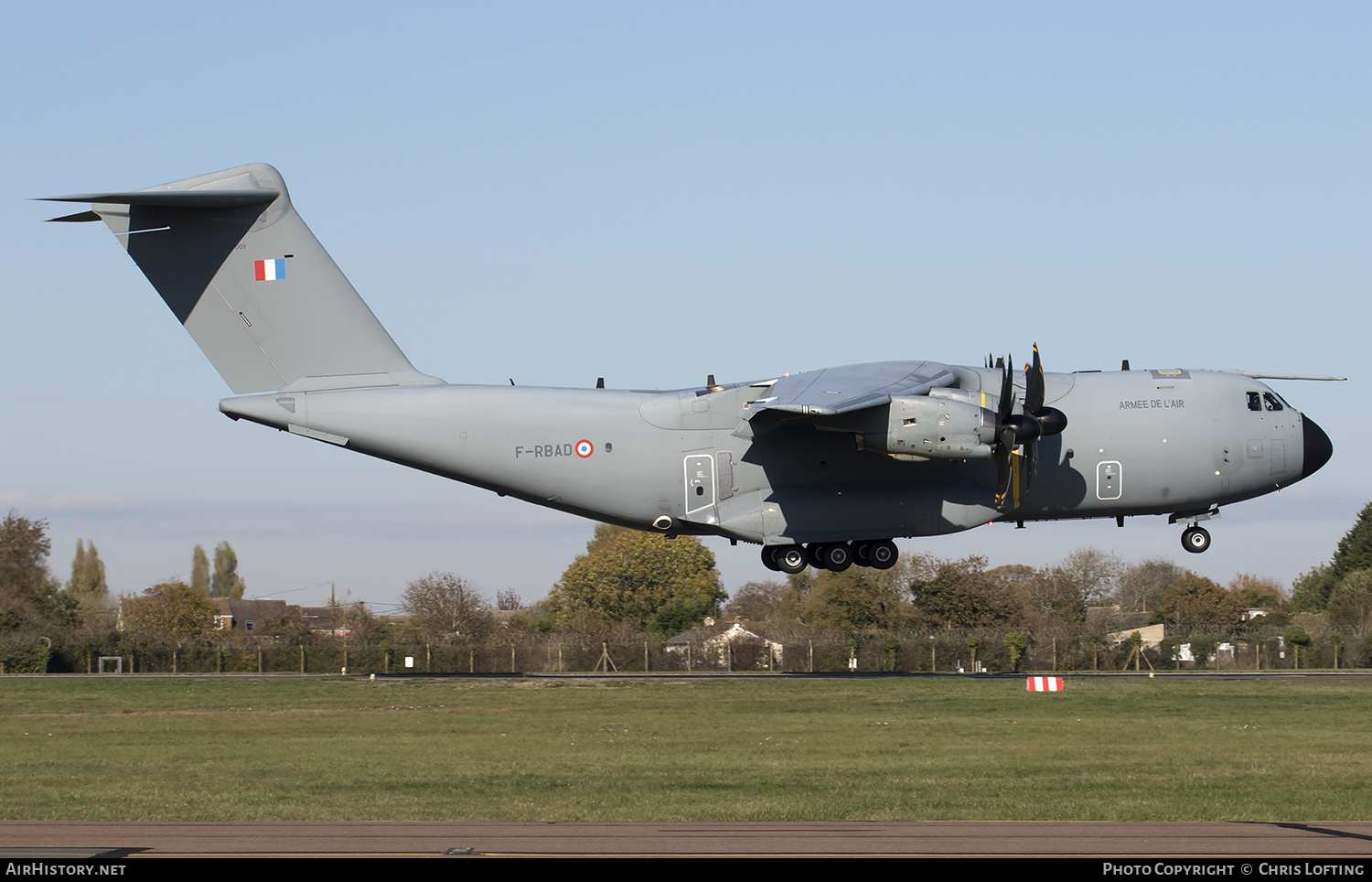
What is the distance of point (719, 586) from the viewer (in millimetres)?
70812

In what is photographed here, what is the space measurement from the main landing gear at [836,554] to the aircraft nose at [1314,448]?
7436 millimetres

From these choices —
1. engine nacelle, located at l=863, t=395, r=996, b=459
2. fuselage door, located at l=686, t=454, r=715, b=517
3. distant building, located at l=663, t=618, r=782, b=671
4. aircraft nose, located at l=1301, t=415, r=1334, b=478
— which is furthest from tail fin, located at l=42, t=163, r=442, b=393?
distant building, located at l=663, t=618, r=782, b=671

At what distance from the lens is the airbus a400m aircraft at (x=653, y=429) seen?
21.9 metres

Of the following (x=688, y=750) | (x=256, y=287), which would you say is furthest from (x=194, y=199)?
(x=688, y=750)

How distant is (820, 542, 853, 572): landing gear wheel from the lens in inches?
886

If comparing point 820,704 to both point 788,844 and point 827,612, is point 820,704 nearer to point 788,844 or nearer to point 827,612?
point 788,844

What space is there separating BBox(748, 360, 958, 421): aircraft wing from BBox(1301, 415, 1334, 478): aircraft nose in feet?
21.9

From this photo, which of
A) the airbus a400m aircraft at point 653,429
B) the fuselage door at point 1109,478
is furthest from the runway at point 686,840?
the fuselage door at point 1109,478

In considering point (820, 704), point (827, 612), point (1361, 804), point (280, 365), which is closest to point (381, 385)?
point (280, 365)

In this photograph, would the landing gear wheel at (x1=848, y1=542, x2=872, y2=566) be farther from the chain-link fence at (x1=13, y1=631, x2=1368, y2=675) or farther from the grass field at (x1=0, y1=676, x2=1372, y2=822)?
the chain-link fence at (x1=13, y1=631, x2=1368, y2=675)

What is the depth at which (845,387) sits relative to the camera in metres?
20.8

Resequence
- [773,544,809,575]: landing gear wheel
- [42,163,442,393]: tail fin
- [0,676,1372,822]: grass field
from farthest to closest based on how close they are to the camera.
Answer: [773,544,809,575]: landing gear wheel
[42,163,442,393]: tail fin
[0,676,1372,822]: grass field

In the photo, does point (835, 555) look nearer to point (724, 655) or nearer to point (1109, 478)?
point (1109, 478)

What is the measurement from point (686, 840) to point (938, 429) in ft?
33.8
